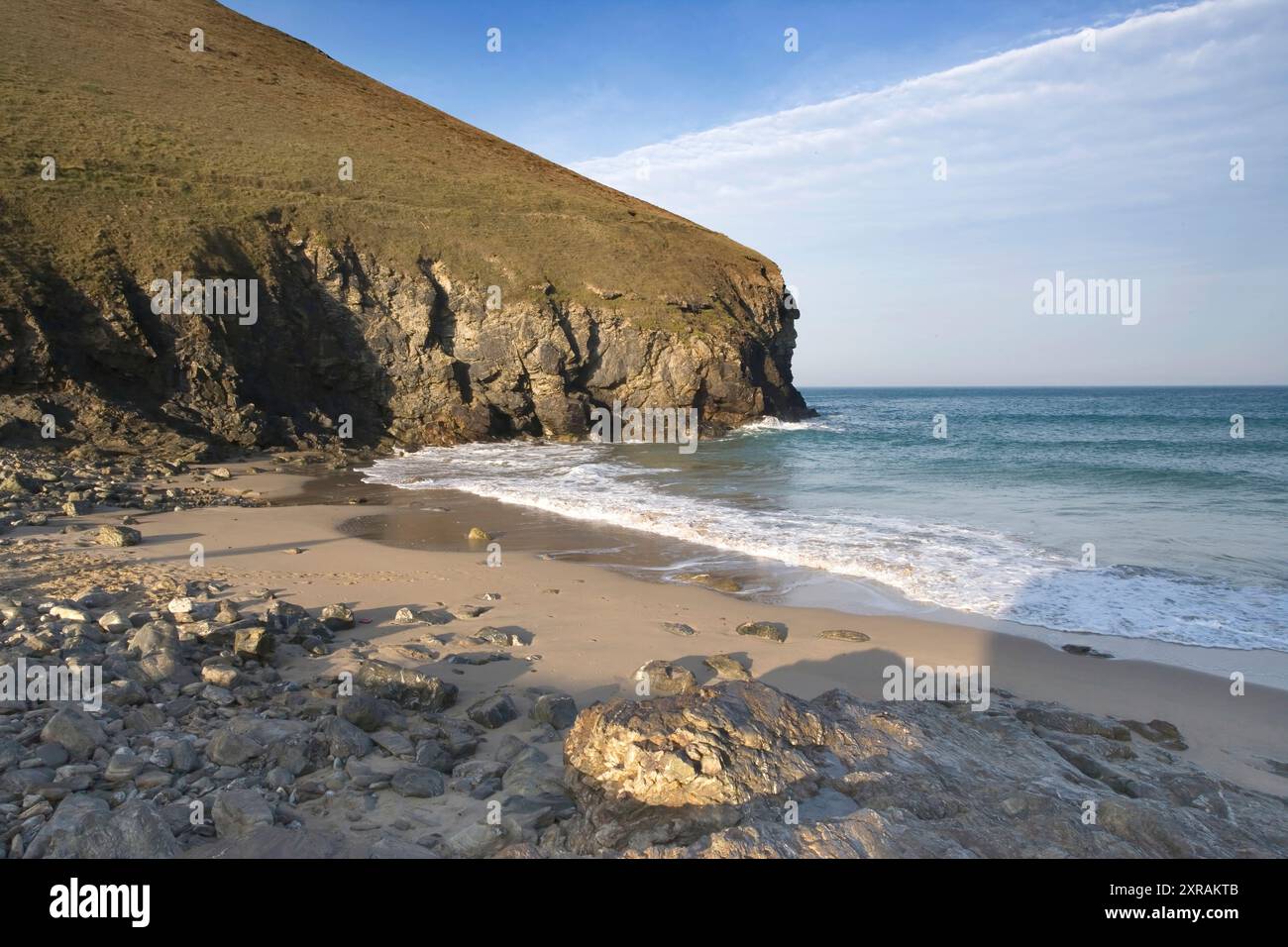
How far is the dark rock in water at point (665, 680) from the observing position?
592cm

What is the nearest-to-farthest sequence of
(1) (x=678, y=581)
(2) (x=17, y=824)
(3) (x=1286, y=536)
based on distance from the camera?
(2) (x=17, y=824) < (1) (x=678, y=581) < (3) (x=1286, y=536)

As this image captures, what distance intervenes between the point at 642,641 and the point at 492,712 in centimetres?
254

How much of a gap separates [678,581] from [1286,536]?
1201 cm

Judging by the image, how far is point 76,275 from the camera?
24.6 metres

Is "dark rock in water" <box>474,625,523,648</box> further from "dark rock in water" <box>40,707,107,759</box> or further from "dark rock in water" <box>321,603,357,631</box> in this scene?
"dark rock in water" <box>40,707,107,759</box>

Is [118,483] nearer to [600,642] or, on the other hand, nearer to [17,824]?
[600,642]

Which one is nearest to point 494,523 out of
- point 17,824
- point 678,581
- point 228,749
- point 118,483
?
point 678,581

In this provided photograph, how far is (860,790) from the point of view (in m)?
4.02

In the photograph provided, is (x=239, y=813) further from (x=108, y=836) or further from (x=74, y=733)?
(x=74, y=733)

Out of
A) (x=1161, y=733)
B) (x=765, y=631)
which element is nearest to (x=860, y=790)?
(x=1161, y=733)

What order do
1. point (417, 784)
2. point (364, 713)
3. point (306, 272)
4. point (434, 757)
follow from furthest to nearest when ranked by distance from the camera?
point (306, 272) < point (364, 713) < point (434, 757) < point (417, 784)

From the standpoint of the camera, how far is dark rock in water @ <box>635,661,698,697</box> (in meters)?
5.92

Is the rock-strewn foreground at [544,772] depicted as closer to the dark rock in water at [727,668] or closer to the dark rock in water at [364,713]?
the dark rock in water at [364,713]

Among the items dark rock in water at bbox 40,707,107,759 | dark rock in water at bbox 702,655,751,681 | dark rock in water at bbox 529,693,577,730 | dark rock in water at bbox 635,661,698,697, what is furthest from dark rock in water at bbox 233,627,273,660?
dark rock in water at bbox 702,655,751,681
